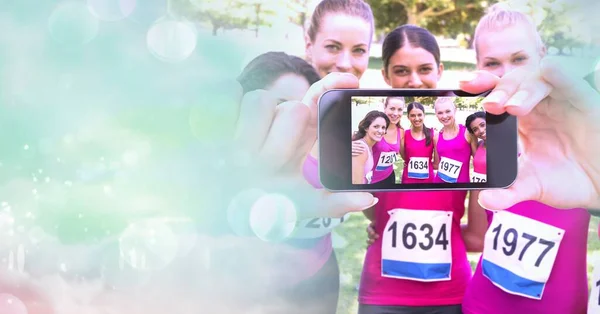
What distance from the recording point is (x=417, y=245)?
1.70 m

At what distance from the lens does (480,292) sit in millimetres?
1792

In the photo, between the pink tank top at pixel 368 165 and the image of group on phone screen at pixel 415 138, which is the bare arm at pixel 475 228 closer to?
the image of group on phone screen at pixel 415 138

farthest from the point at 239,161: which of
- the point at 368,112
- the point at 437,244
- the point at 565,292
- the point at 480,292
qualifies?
the point at 565,292

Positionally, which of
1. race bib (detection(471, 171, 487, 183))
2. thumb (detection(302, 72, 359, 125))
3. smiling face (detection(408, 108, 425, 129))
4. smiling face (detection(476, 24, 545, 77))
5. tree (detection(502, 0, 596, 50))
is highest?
tree (detection(502, 0, 596, 50))

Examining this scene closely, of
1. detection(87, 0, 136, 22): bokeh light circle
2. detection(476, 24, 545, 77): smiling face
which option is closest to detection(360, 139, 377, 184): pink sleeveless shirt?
detection(476, 24, 545, 77): smiling face

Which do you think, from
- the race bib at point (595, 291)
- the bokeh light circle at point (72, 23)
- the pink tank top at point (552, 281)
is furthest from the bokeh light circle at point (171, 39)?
the race bib at point (595, 291)

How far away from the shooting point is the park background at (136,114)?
163 centimetres

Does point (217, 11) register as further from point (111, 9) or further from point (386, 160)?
point (386, 160)

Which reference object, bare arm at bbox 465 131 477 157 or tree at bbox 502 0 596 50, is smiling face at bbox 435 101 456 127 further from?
tree at bbox 502 0 596 50

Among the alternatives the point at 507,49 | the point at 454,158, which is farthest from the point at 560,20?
the point at 454,158

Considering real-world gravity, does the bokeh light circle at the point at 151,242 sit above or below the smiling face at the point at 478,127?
below

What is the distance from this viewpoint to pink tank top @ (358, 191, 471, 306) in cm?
169

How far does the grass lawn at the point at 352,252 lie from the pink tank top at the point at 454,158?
17 centimetres

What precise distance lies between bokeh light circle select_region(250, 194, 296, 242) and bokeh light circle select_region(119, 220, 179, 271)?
195 mm
